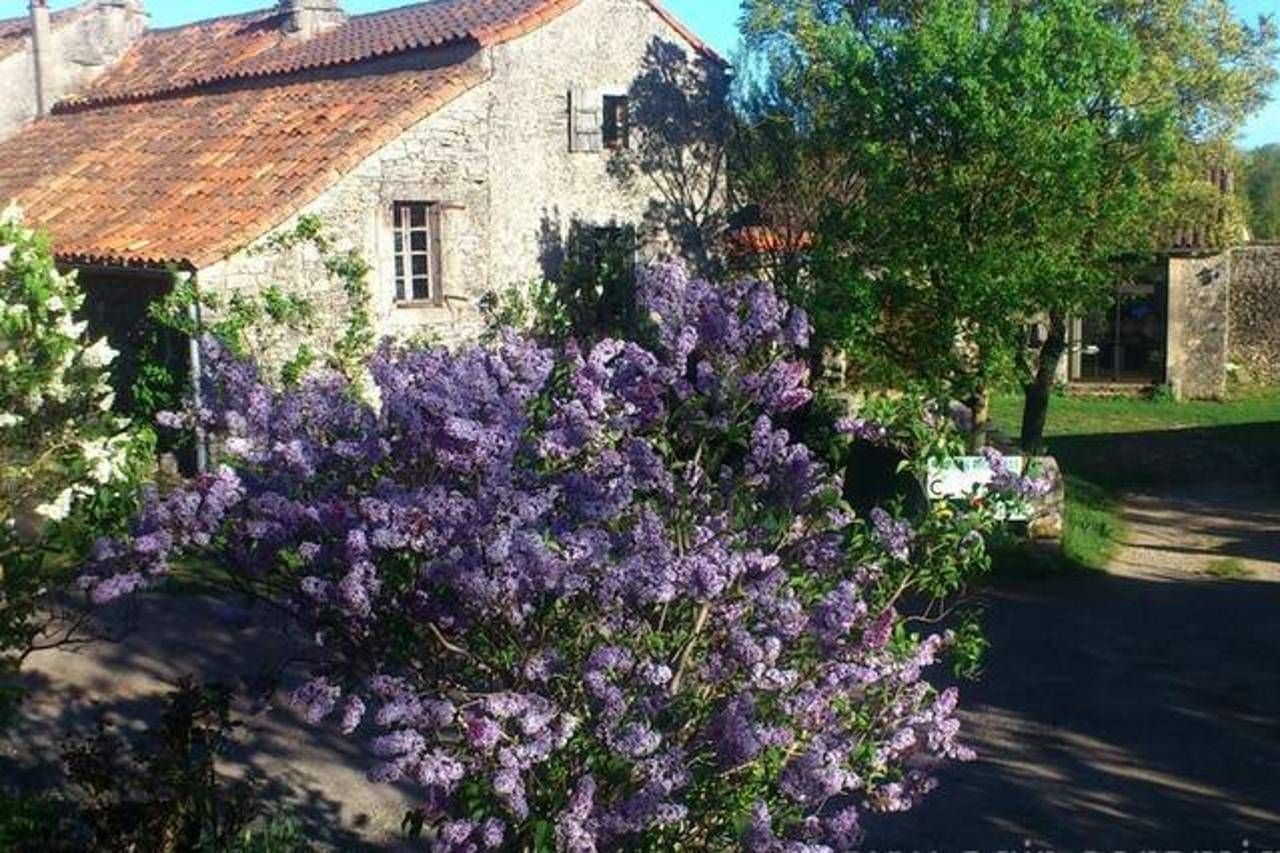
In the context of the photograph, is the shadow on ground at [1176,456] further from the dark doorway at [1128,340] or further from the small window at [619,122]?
the small window at [619,122]

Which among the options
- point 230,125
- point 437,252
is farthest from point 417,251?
point 230,125

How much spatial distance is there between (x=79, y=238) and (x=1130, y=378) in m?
20.3

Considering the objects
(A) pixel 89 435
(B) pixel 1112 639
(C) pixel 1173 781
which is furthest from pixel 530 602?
(B) pixel 1112 639

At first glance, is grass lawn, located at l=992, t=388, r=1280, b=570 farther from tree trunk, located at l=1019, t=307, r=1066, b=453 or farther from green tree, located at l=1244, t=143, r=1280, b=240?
green tree, located at l=1244, t=143, r=1280, b=240

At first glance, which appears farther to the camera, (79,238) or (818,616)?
(79,238)

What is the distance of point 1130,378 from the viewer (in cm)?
2803

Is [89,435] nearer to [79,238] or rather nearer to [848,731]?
[848,731]

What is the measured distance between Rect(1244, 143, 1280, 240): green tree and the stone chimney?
21483mm

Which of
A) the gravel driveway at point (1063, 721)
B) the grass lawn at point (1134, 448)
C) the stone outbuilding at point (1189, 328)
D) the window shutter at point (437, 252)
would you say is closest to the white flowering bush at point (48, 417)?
the gravel driveway at point (1063, 721)

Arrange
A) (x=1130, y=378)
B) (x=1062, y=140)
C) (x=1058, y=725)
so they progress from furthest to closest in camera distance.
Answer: (x=1130, y=378) < (x=1062, y=140) < (x=1058, y=725)

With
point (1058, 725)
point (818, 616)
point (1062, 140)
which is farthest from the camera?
point (1062, 140)

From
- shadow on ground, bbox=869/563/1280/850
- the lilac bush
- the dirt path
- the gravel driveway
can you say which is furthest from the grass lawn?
the lilac bush

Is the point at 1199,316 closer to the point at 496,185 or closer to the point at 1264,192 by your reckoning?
the point at 496,185

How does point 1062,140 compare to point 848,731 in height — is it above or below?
above
